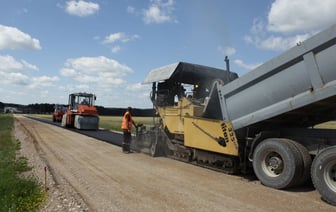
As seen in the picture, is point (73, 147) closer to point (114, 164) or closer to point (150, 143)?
point (150, 143)

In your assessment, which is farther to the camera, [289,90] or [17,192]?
[289,90]

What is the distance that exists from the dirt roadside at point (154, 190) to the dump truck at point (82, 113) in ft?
42.7

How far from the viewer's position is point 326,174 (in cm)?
561

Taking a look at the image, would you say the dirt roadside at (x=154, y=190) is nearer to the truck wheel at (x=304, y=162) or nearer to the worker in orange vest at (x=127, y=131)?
the truck wheel at (x=304, y=162)

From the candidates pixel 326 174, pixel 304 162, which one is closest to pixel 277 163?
pixel 304 162

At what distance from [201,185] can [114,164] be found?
10.5ft

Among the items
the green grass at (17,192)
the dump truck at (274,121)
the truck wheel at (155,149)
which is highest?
the dump truck at (274,121)

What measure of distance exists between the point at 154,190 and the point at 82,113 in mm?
17064

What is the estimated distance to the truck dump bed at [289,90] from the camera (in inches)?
219

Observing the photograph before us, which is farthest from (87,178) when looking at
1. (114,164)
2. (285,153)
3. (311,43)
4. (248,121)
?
(311,43)

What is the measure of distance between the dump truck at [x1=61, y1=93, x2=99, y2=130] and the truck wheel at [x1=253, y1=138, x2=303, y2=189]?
1684 centimetres

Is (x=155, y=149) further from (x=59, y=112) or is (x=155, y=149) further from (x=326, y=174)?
(x=59, y=112)

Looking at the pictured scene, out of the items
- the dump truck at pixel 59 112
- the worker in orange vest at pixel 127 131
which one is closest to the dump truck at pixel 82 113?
the worker in orange vest at pixel 127 131

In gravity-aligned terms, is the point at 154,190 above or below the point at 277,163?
below
